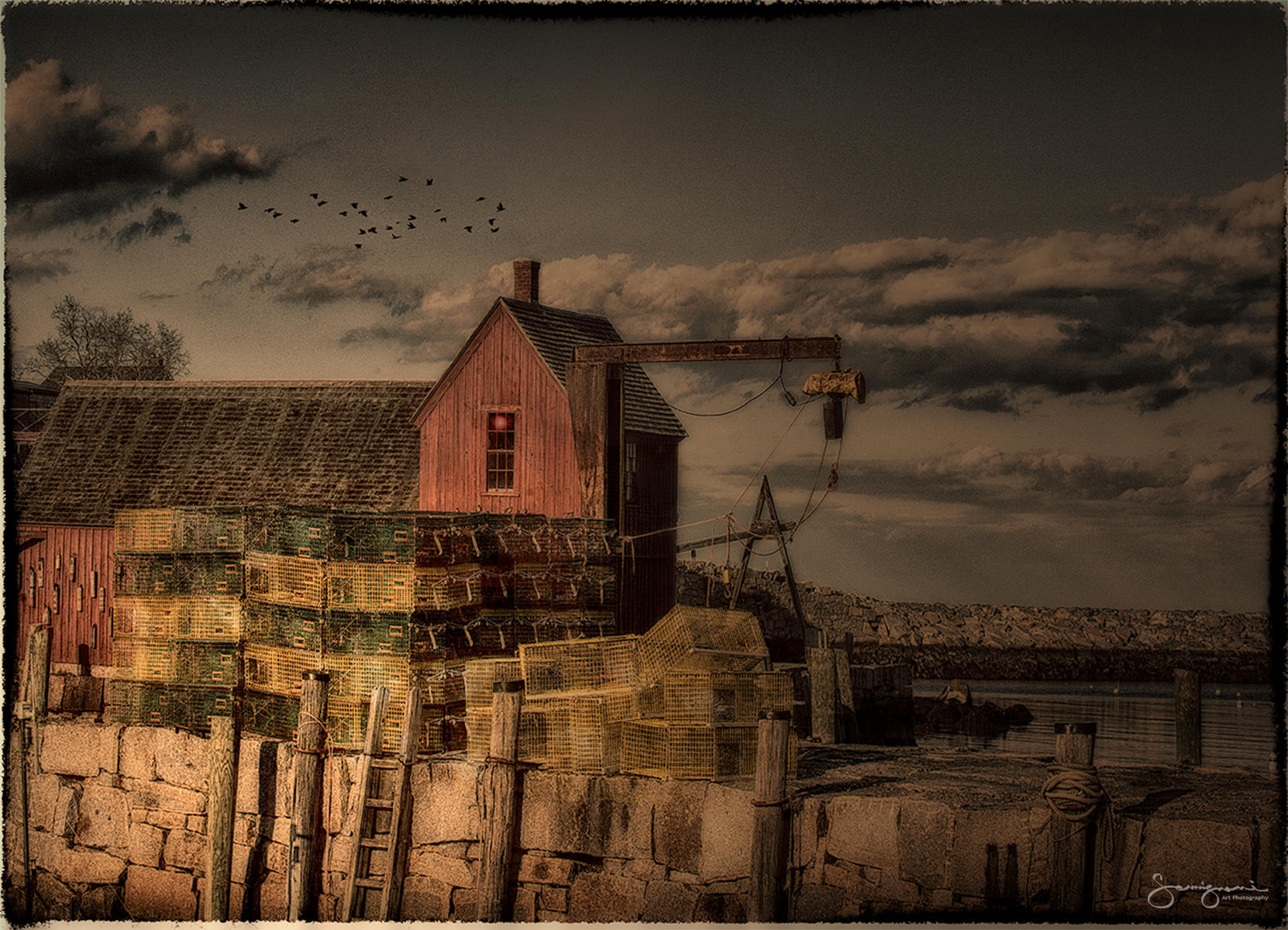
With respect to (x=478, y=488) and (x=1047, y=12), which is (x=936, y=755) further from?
(x=1047, y=12)

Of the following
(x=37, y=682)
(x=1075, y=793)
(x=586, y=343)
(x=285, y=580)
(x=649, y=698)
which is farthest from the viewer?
(x=586, y=343)

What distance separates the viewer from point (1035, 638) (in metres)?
35.7

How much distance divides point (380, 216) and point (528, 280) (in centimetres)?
248

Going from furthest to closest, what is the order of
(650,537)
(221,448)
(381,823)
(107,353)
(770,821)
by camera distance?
(107,353)
(221,448)
(650,537)
(381,823)
(770,821)

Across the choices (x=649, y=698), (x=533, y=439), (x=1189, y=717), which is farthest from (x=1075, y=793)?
(x=533, y=439)

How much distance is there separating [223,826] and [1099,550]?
15752 millimetres

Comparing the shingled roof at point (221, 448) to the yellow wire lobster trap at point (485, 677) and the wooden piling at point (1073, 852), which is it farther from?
the wooden piling at point (1073, 852)

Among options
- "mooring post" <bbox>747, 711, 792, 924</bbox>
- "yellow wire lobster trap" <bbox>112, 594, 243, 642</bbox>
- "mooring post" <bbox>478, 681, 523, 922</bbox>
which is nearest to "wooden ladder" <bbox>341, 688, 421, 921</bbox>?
"mooring post" <bbox>478, 681, 523, 922</bbox>

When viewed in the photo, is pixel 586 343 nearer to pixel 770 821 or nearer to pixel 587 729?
pixel 587 729

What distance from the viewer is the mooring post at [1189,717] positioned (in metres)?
11.4

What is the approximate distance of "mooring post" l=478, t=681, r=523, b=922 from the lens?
995cm

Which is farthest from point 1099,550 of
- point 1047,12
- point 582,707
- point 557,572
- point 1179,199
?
point 582,707

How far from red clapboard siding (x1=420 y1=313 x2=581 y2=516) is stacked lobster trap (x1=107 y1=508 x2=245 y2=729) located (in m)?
5.03

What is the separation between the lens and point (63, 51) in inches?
623
